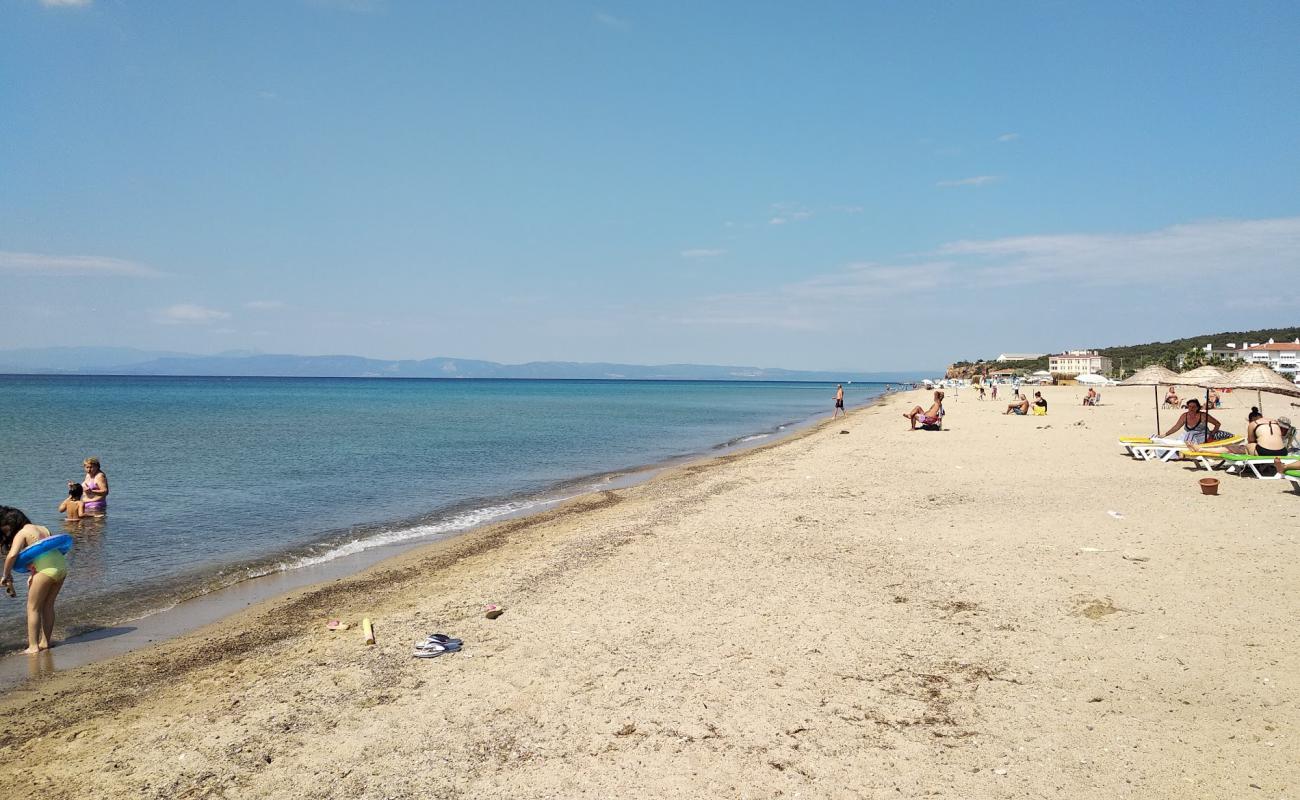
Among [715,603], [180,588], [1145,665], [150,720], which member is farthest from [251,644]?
[1145,665]

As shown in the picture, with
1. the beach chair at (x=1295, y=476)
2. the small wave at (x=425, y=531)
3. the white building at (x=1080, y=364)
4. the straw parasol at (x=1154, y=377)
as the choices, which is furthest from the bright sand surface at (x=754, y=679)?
the white building at (x=1080, y=364)

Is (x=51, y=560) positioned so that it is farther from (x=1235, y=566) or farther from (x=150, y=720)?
(x=1235, y=566)

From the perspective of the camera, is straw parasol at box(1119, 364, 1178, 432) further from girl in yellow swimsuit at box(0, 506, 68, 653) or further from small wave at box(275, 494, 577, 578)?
girl in yellow swimsuit at box(0, 506, 68, 653)

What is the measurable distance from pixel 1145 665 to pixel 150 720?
787 centimetres

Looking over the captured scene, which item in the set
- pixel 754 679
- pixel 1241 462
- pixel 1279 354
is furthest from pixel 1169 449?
pixel 1279 354

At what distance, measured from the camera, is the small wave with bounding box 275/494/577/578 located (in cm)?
1174

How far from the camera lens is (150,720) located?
5.63 m

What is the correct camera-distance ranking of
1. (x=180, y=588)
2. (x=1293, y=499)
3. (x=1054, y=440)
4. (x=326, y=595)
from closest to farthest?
(x=326, y=595) → (x=180, y=588) → (x=1293, y=499) → (x=1054, y=440)

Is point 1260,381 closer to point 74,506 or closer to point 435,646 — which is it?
point 435,646

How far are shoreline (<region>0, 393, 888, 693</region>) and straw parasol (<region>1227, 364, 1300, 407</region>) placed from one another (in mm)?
15189

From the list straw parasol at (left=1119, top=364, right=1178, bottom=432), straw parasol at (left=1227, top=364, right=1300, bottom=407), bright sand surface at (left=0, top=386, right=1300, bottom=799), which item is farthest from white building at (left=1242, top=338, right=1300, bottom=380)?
bright sand surface at (left=0, top=386, right=1300, bottom=799)

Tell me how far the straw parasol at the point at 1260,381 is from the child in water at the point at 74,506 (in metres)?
24.5

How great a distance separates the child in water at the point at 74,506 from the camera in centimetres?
1427

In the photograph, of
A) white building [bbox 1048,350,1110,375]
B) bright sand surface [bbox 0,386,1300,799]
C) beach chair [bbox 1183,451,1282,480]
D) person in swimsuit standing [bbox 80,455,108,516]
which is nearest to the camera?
bright sand surface [bbox 0,386,1300,799]
